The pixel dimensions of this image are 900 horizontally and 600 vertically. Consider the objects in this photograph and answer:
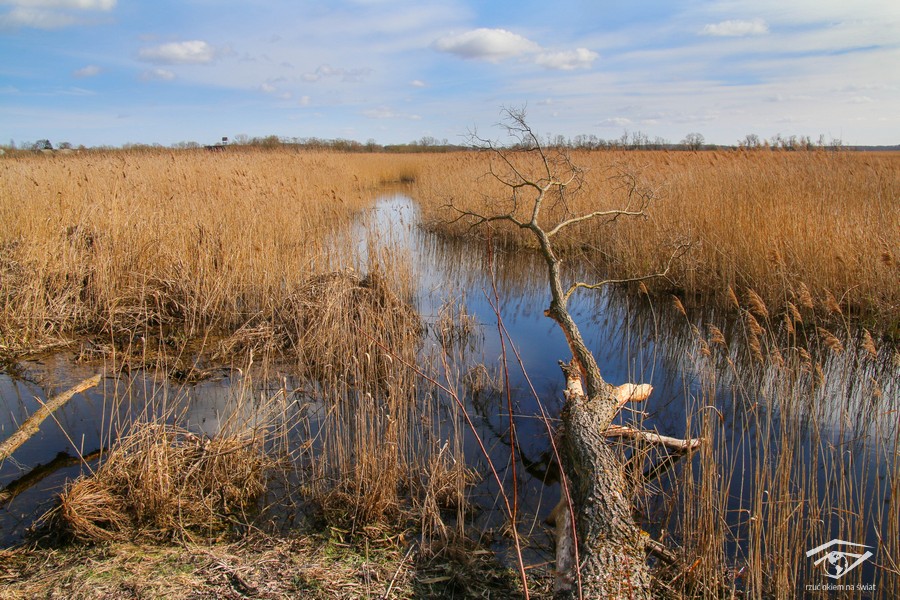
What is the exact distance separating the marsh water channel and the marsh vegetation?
3 centimetres

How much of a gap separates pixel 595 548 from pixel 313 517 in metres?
1.49

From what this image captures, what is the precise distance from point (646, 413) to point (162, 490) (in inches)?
110

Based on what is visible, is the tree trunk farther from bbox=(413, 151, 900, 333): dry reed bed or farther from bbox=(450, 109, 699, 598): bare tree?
bbox=(413, 151, 900, 333): dry reed bed

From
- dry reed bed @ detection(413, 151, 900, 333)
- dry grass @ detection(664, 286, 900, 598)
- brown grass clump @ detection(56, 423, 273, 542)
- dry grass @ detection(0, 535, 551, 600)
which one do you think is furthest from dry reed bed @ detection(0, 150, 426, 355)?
dry grass @ detection(664, 286, 900, 598)

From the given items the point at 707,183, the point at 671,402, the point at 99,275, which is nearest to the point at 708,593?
the point at 671,402

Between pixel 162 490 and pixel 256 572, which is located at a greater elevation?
pixel 162 490

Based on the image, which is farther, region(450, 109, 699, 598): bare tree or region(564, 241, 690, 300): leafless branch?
region(564, 241, 690, 300): leafless branch

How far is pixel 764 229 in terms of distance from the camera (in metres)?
6.39

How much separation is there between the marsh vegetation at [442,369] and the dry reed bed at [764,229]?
5 centimetres

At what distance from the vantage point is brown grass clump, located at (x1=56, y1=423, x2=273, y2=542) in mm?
2660

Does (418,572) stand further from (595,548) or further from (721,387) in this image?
(721,387)

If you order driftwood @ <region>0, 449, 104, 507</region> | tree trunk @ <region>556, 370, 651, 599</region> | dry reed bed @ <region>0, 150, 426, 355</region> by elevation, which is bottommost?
driftwood @ <region>0, 449, 104, 507</region>

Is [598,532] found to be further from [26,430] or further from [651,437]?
[26,430]

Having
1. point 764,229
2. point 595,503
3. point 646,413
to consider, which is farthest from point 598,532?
point 764,229
